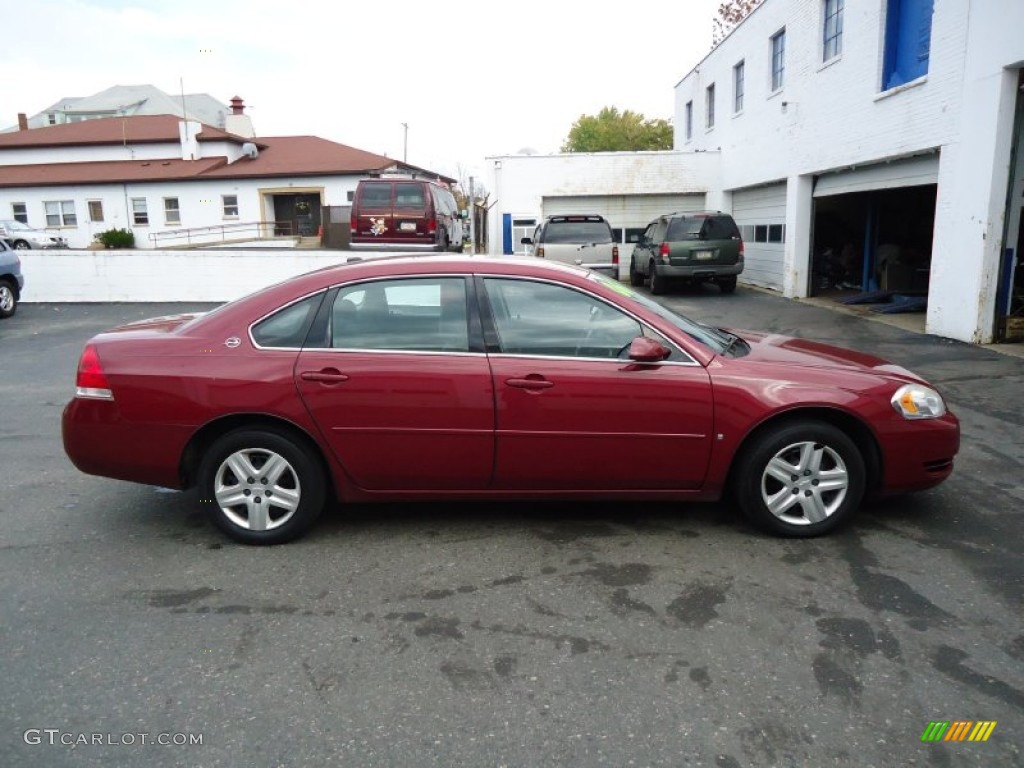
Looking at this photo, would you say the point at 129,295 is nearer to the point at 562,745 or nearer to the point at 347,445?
the point at 347,445

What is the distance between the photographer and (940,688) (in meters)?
2.88

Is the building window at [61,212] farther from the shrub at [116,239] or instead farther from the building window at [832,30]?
the building window at [832,30]

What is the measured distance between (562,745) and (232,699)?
124 centimetres

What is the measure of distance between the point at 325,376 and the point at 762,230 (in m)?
18.2

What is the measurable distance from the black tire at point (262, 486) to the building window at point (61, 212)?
39448mm

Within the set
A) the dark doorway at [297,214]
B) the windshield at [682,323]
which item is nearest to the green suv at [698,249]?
the windshield at [682,323]

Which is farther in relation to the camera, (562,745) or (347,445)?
(347,445)

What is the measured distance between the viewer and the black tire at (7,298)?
50.5ft

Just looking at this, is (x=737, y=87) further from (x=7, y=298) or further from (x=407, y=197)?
(x=7, y=298)

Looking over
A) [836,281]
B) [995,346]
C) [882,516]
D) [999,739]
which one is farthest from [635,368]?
[836,281]

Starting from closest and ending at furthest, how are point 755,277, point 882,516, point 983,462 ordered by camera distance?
point 882,516, point 983,462, point 755,277

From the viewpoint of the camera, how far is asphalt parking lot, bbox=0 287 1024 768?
8.68ft

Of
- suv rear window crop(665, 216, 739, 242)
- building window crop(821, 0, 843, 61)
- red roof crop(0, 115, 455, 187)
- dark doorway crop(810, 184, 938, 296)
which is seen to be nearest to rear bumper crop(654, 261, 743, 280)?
suv rear window crop(665, 216, 739, 242)

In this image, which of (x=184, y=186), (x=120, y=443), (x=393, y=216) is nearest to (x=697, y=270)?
(x=393, y=216)
